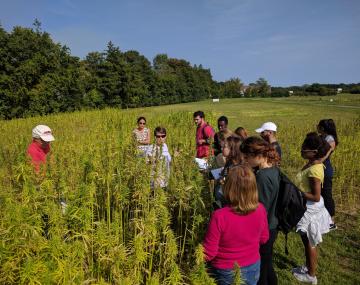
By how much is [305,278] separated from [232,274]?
2.21 metres

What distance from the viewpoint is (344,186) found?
25.1ft

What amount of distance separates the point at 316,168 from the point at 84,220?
2761 mm

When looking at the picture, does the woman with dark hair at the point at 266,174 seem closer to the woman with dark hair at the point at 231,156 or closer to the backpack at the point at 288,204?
the backpack at the point at 288,204

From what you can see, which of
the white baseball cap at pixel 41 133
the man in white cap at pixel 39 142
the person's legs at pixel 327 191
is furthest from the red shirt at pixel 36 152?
the person's legs at pixel 327 191

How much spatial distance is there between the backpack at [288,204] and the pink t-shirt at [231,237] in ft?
2.22

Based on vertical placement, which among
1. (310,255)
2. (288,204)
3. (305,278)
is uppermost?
(288,204)

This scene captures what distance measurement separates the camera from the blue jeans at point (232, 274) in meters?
2.67

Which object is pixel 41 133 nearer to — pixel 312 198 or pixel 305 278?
pixel 312 198

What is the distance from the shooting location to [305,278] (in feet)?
14.1

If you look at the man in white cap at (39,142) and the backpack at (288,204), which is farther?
the man in white cap at (39,142)

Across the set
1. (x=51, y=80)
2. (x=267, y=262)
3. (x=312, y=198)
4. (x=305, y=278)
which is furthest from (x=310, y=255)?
(x=51, y=80)

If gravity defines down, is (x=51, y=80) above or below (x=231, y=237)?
above

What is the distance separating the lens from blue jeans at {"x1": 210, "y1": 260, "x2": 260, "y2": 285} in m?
2.67

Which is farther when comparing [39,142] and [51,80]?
[51,80]
